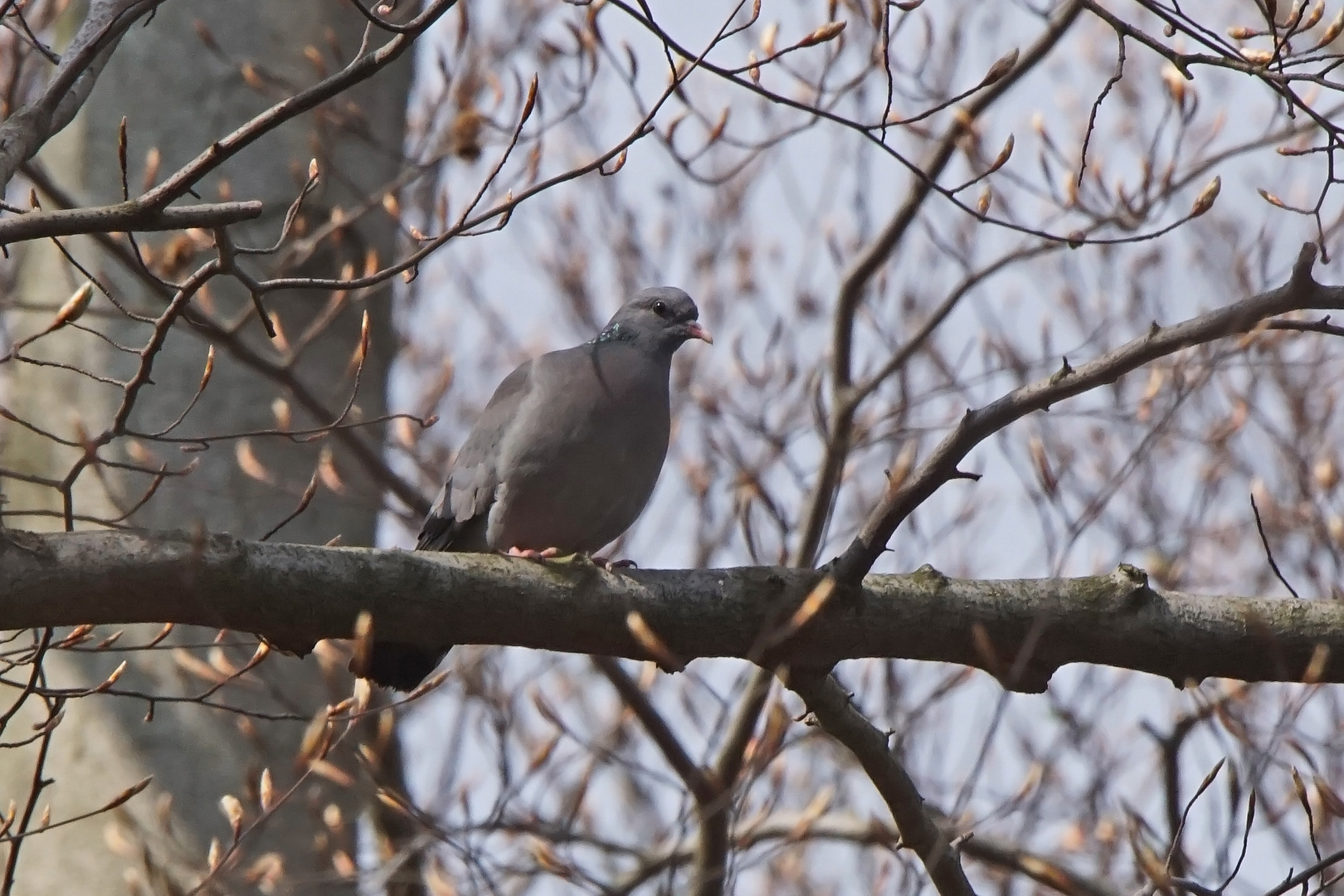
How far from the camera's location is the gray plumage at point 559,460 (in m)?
4.15

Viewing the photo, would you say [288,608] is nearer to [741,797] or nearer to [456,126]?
[741,797]

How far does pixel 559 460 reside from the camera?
413cm

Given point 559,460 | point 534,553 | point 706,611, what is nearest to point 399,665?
point 534,553

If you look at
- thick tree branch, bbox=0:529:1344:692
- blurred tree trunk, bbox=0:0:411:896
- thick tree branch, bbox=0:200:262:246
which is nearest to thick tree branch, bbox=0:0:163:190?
thick tree branch, bbox=0:200:262:246

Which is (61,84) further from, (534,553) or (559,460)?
(559,460)

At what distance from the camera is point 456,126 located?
4.11 m

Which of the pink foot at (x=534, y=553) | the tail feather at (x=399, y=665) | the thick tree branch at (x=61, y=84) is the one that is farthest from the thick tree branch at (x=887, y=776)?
the thick tree branch at (x=61, y=84)

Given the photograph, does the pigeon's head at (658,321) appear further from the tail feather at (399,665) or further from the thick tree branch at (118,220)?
the thick tree branch at (118,220)

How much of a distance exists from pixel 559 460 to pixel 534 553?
762 millimetres

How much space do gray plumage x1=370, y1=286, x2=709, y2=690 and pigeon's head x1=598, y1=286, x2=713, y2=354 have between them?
0.25 metres

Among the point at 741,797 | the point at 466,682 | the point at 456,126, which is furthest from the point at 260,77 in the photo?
the point at 741,797

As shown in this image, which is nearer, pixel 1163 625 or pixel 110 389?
pixel 1163 625

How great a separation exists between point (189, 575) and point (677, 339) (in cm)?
250

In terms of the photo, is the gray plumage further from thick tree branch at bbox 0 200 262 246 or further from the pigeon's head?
thick tree branch at bbox 0 200 262 246
